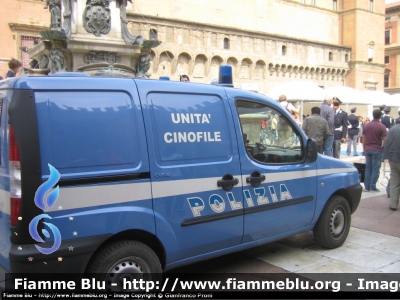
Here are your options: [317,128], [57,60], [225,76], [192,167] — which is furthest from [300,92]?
[192,167]

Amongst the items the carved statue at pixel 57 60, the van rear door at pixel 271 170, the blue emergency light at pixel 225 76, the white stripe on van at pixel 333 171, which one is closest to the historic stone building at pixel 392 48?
the carved statue at pixel 57 60

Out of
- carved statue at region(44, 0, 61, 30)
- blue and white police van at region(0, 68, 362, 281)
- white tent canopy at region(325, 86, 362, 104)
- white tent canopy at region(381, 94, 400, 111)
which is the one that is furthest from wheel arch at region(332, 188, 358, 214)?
white tent canopy at region(381, 94, 400, 111)

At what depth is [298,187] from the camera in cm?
480

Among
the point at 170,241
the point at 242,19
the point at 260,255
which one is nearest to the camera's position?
the point at 170,241

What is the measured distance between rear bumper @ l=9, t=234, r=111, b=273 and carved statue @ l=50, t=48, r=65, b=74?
306 inches

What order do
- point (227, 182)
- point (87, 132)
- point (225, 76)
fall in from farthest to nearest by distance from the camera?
point (225, 76) → point (227, 182) → point (87, 132)

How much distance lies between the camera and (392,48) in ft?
206

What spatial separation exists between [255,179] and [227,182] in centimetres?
39

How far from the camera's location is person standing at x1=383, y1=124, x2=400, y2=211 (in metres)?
7.23

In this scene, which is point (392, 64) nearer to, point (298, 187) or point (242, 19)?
point (242, 19)

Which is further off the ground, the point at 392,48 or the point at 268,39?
the point at 392,48

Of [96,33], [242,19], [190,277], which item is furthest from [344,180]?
[242,19]

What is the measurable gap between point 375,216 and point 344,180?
2206 mm

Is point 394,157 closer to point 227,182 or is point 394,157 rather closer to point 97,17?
point 227,182
